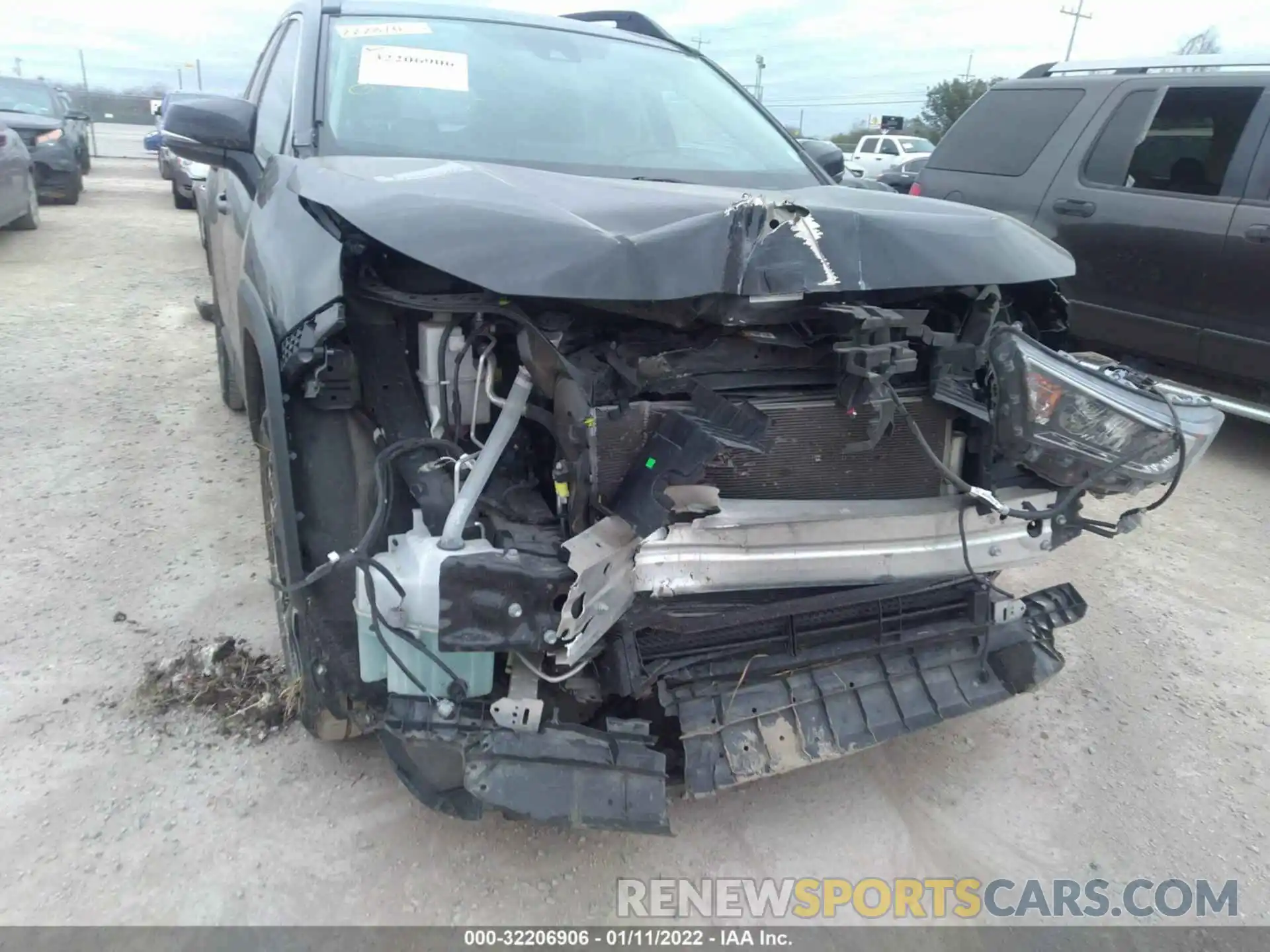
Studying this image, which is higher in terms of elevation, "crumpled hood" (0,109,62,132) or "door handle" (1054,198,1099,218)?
"door handle" (1054,198,1099,218)

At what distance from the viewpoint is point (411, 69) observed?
2.89 meters

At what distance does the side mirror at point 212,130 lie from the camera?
2.77 metres

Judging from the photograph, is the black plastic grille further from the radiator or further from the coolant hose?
the coolant hose

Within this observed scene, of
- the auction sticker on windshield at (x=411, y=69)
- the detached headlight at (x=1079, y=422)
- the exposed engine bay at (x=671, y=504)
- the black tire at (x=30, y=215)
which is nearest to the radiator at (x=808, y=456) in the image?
the exposed engine bay at (x=671, y=504)

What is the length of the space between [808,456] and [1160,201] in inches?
160

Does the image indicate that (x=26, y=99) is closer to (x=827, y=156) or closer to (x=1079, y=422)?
(x=827, y=156)

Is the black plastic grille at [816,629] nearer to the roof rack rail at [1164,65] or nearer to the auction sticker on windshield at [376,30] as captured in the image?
the auction sticker on windshield at [376,30]

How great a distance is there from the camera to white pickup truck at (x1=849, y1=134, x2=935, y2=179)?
2331 centimetres

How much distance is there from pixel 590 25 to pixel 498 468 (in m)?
2.21

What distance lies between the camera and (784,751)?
230cm

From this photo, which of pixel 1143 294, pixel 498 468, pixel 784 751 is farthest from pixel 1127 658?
pixel 1143 294

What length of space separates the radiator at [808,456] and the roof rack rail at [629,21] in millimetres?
2367

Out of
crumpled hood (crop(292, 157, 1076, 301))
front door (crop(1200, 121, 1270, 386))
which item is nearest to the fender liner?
crumpled hood (crop(292, 157, 1076, 301))

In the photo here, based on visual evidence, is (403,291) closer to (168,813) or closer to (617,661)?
(617,661)
